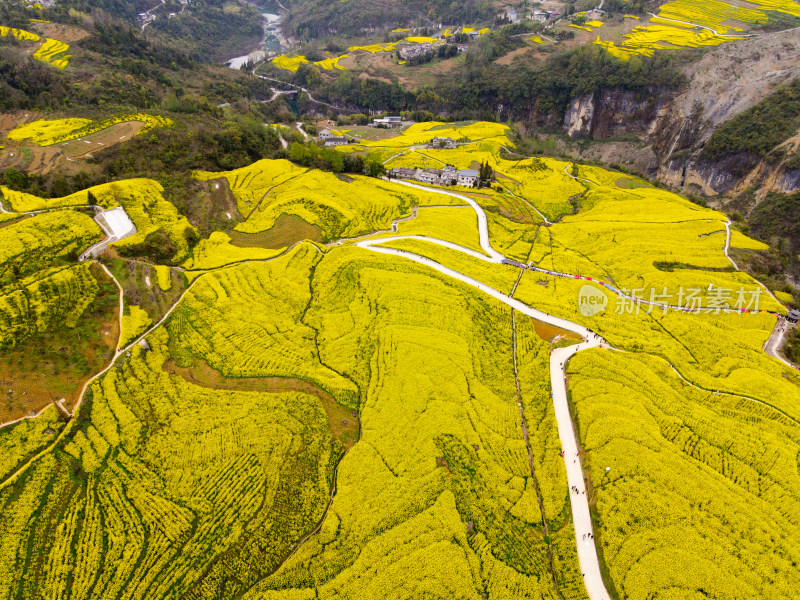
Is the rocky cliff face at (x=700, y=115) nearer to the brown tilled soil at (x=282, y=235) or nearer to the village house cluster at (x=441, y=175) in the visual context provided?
the village house cluster at (x=441, y=175)

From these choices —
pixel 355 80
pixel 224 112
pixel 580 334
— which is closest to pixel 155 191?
pixel 224 112

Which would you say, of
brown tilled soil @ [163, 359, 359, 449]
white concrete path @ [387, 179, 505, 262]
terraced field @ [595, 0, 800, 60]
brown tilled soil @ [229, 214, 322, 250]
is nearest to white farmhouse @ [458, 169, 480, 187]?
white concrete path @ [387, 179, 505, 262]

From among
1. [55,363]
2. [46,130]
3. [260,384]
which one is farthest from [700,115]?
[46,130]

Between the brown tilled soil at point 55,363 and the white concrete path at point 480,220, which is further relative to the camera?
the white concrete path at point 480,220

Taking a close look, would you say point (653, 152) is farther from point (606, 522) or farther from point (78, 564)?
point (78, 564)

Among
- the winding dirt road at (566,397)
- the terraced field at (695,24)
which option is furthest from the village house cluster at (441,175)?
the terraced field at (695,24)

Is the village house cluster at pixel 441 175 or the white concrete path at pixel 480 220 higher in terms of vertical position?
the village house cluster at pixel 441 175

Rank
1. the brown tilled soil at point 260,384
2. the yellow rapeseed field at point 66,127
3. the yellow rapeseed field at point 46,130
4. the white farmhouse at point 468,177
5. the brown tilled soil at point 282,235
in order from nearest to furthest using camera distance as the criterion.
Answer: the brown tilled soil at point 260,384
the brown tilled soil at point 282,235
the yellow rapeseed field at point 46,130
the yellow rapeseed field at point 66,127
the white farmhouse at point 468,177

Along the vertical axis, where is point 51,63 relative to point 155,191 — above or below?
above

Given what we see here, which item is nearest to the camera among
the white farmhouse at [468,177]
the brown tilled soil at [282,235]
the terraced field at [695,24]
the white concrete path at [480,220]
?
the brown tilled soil at [282,235]
